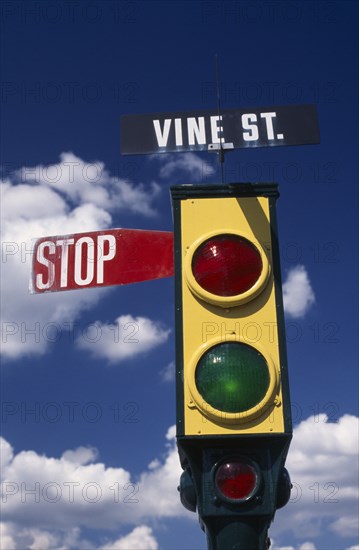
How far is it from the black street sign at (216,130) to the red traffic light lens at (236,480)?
152cm

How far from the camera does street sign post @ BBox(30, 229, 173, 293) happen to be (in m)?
3.26

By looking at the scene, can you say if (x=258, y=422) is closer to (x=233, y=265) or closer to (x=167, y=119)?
(x=233, y=265)

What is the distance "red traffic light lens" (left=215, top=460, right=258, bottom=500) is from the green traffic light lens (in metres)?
0.23

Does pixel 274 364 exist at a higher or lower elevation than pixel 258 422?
higher

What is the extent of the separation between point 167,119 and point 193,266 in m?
0.89

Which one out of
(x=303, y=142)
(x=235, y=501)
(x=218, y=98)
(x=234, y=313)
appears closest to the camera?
(x=235, y=501)

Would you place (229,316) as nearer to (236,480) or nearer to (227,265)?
(227,265)

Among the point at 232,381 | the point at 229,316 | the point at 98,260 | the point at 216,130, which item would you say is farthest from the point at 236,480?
the point at 216,130

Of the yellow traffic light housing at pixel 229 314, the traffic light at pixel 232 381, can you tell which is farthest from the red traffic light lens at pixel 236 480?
the yellow traffic light housing at pixel 229 314

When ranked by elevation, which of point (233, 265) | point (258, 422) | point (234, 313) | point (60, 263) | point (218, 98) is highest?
point (218, 98)

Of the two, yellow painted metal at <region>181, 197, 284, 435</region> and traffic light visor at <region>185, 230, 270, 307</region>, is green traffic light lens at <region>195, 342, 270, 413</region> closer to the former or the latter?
yellow painted metal at <region>181, 197, 284, 435</region>

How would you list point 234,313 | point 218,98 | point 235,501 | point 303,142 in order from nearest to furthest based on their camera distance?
point 235,501
point 234,313
point 303,142
point 218,98

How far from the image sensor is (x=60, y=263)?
3266 millimetres

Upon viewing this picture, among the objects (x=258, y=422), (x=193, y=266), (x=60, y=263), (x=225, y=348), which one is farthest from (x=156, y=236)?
(x=258, y=422)
